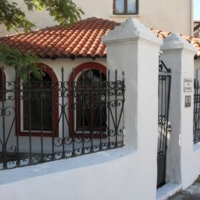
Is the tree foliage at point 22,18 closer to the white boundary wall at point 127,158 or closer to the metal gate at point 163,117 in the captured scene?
the white boundary wall at point 127,158

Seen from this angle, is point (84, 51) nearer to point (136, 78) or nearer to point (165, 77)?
point (165, 77)

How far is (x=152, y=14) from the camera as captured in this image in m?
12.6

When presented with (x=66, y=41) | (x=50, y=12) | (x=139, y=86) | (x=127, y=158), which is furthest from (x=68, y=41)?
(x=127, y=158)

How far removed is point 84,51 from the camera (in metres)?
8.49

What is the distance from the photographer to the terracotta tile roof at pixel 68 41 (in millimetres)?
8523

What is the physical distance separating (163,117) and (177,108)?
0.28m

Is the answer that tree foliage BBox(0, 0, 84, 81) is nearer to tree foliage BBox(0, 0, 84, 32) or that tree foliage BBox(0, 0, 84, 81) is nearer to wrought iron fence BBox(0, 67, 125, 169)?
tree foliage BBox(0, 0, 84, 32)

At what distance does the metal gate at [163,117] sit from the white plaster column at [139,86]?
0.74 meters

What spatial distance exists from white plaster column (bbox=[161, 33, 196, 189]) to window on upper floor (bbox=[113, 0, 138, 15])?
25.5ft

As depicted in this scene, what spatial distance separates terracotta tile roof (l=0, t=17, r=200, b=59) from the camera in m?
8.52

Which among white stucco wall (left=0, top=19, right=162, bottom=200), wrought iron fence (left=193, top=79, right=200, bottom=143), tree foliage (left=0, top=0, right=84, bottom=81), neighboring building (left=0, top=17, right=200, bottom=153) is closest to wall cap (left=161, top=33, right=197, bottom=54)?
white stucco wall (left=0, top=19, right=162, bottom=200)

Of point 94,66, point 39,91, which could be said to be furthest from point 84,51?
point 39,91

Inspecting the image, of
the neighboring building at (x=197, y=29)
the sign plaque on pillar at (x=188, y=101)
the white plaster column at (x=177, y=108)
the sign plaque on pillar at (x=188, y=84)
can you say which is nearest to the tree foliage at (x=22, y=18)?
the white plaster column at (x=177, y=108)

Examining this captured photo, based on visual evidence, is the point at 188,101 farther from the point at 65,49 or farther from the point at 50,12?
the point at 65,49
